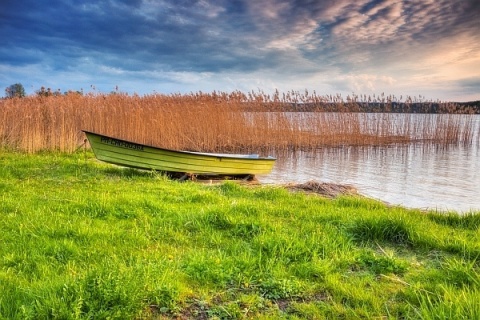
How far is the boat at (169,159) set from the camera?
927 centimetres

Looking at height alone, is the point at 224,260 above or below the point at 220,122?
below

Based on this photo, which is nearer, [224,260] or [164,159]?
[224,260]

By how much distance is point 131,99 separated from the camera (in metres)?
17.0

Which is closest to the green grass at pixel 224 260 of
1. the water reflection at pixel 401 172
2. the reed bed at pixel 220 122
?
the water reflection at pixel 401 172

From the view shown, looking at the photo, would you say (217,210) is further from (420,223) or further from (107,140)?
(107,140)

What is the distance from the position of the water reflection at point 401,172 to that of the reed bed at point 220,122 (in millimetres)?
1248

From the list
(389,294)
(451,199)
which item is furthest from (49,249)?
(451,199)

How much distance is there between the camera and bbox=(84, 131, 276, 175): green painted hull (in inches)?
365

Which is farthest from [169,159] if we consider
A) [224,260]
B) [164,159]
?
[224,260]

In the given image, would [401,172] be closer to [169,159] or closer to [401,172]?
[401,172]

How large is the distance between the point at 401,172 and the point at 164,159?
26.1 feet

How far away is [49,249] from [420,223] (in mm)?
4197

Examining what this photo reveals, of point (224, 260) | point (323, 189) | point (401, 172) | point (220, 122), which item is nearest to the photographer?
point (224, 260)

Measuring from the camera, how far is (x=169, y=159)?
31.5 ft
